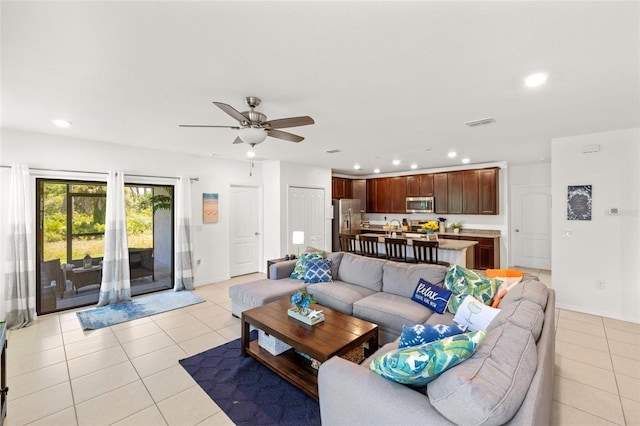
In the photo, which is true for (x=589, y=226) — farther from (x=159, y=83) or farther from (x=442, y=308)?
(x=159, y=83)

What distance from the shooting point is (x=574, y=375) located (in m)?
2.56

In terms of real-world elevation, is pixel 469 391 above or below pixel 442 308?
above

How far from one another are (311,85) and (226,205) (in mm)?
4041

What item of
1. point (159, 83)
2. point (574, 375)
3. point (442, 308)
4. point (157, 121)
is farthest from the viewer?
point (157, 121)

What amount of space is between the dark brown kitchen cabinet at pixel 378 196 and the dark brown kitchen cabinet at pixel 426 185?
96cm

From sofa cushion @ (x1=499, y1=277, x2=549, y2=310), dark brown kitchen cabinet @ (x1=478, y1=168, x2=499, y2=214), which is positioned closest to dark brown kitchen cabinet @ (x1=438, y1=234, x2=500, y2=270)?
dark brown kitchen cabinet @ (x1=478, y1=168, x2=499, y2=214)

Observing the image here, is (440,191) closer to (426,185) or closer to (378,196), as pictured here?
(426,185)

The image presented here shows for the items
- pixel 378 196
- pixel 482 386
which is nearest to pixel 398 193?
pixel 378 196

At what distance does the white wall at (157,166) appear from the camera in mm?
3746

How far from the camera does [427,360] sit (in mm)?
1281

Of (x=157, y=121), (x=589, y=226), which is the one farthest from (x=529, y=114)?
(x=157, y=121)

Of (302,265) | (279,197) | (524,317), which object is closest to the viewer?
(524,317)

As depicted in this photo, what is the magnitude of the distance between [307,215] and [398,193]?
2.81m

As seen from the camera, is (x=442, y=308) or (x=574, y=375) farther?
(x=442, y=308)
